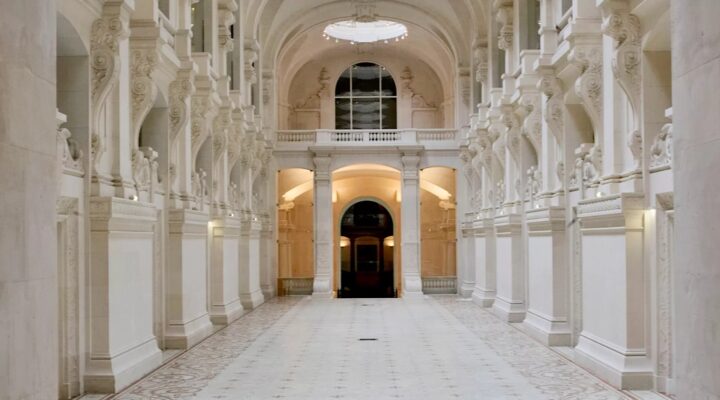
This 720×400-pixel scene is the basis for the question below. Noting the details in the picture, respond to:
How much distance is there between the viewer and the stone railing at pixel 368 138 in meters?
31.0

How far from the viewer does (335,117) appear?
3591 cm

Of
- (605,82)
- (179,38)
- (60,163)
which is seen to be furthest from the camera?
(179,38)

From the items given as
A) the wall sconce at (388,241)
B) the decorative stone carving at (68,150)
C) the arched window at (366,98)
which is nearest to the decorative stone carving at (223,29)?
the decorative stone carving at (68,150)

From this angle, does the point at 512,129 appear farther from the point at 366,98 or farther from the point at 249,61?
the point at 366,98

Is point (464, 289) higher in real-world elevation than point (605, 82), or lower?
lower

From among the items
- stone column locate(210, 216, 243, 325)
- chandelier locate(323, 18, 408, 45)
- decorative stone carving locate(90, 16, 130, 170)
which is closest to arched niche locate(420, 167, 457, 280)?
chandelier locate(323, 18, 408, 45)

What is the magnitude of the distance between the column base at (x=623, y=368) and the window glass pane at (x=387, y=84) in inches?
993

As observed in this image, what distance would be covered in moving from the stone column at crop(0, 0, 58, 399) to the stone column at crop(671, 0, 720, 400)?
4353 mm

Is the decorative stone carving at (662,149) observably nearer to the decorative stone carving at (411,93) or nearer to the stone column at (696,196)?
the stone column at (696,196)

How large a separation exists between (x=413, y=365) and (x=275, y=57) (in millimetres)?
18870

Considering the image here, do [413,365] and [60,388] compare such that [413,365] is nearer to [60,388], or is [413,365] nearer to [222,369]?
[222,369]

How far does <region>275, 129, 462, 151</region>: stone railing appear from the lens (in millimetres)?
31000

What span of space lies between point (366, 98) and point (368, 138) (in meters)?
4.41

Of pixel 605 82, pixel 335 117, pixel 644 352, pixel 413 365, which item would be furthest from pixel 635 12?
pixel 335 117
